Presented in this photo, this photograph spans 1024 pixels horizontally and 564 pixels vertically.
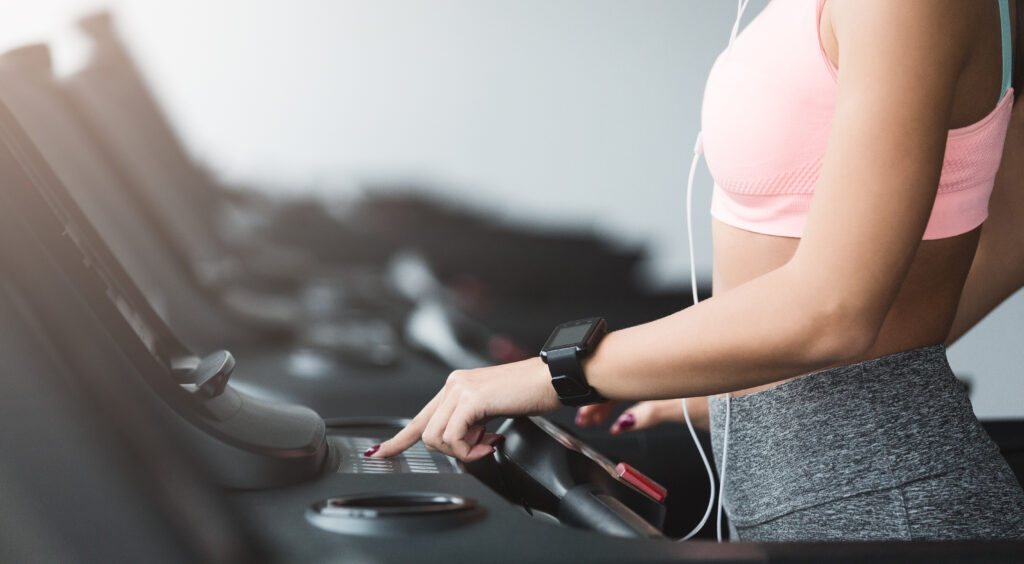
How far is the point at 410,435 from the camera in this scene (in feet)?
2.42

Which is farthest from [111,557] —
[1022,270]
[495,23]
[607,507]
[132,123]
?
[495,23]

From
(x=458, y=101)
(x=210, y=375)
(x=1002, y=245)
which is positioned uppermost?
(x=210, y=375)

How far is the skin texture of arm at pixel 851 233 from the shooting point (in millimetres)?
580

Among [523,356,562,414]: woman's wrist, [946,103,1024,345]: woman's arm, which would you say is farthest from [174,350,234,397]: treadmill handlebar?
[946,103,1024,345]: woman's arm

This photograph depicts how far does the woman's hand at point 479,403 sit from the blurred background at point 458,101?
3614mm

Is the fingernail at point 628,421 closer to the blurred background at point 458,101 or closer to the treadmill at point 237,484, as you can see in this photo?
the treadmill at point 237,484

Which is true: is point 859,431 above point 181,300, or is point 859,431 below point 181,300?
above

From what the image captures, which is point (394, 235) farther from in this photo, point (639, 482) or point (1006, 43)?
point (1006, 43)

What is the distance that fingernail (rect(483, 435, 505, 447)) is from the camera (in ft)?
2.41

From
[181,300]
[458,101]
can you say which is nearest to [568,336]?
[181,300]

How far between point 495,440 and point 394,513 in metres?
0.19

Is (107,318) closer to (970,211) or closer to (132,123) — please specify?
(970,211)

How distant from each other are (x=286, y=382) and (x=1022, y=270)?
1690mm

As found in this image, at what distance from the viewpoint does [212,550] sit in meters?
0.54
